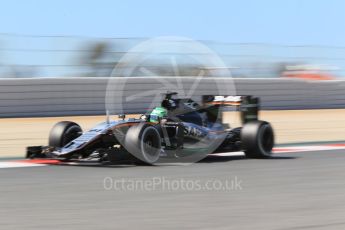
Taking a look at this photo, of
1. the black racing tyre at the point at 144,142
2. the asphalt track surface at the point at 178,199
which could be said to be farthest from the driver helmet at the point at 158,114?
the asphalt track surface at the point at 178,199

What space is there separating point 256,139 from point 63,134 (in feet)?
9.91

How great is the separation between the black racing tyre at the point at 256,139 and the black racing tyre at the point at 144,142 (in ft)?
5.56

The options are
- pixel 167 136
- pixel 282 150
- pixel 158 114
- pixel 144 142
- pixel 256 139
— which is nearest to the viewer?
pixel 144 142

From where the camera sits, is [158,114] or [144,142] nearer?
[144,142]

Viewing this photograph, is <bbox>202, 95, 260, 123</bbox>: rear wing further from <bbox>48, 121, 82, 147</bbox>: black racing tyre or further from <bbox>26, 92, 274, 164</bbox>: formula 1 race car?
<bbox>48, 121, 82, 147</bbox>: black racing tyre

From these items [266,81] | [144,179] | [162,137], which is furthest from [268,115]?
[144,179]

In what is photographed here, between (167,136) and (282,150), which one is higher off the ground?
(167,136)

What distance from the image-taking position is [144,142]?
30.5ft

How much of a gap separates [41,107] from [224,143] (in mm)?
9559

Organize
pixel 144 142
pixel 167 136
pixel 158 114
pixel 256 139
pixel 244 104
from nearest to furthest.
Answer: pixel 144 142 → pixel 167 136 → pixel 158 114 → pixel 256 139 → pixel 244 104

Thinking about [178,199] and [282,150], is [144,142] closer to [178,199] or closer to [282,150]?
[178,199]

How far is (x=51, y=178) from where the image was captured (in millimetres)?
8398

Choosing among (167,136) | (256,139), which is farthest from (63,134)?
(256,139)

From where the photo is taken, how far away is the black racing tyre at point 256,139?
10.5 meters
